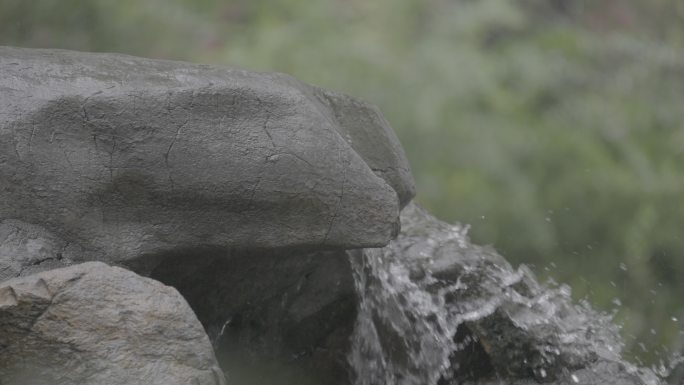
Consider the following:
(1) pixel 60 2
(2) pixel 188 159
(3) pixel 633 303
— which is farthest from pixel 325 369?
(1) pixel 60 2

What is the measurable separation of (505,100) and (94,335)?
572 centimetres

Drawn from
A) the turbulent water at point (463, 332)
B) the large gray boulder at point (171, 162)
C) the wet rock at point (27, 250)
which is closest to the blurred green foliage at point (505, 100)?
the turbulent water at point (463, 332)

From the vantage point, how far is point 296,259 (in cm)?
241

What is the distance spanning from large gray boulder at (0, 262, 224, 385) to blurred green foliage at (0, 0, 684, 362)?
3.07m

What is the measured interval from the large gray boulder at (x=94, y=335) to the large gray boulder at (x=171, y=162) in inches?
11.4

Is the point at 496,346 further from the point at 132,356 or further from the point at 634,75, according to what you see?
the point at 634,75

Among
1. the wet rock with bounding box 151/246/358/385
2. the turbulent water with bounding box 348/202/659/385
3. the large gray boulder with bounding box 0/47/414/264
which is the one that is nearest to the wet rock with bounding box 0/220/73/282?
the large gray boulder with bounding box 0/47/414/264

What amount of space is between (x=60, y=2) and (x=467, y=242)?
11.1 feet

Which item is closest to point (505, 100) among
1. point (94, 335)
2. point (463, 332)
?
point (463, 332)

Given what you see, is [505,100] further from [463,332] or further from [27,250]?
[27,250]

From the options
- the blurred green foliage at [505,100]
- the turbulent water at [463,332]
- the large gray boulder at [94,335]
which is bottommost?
the blurred green foliage at [505,100]

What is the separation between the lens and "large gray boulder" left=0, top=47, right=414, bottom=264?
1990mm

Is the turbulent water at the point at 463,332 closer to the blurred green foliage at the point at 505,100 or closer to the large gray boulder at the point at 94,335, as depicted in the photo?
the large gray boulder at the point at 94,335

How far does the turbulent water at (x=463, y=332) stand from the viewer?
2.61 metres
